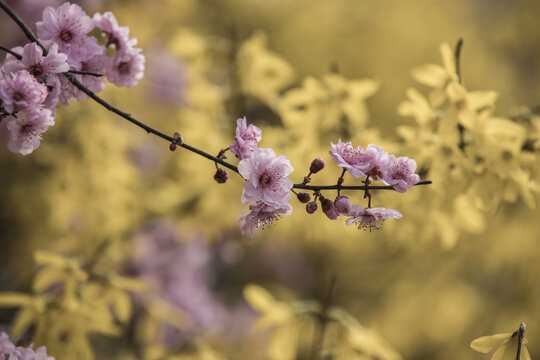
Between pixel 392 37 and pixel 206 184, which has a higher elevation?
pixel 392 37

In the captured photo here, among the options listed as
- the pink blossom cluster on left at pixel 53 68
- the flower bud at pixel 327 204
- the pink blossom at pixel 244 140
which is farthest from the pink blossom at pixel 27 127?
Result: the flower bud at pixel 327 204

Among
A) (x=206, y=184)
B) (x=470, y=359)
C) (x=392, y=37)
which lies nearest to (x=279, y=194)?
(x=206, y=184)

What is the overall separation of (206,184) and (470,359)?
1770mm

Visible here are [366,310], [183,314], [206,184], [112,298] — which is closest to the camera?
[112,298]

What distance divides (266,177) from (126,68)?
0.32 m

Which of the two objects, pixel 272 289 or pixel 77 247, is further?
pixel 272 289

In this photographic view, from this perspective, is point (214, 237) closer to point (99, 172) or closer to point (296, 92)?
point (99, 172)

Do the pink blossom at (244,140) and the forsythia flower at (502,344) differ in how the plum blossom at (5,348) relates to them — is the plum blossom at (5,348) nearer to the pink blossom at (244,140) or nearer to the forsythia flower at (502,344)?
the pink blossom at (244,140)

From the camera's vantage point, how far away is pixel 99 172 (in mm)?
1604

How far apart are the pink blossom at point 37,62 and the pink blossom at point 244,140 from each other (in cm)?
24

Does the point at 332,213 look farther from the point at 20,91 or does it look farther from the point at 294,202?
the point at 294,202

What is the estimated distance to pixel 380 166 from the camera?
0.62 metres

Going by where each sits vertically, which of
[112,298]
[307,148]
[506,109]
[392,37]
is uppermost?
[392,37]

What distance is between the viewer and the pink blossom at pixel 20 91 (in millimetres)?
575
